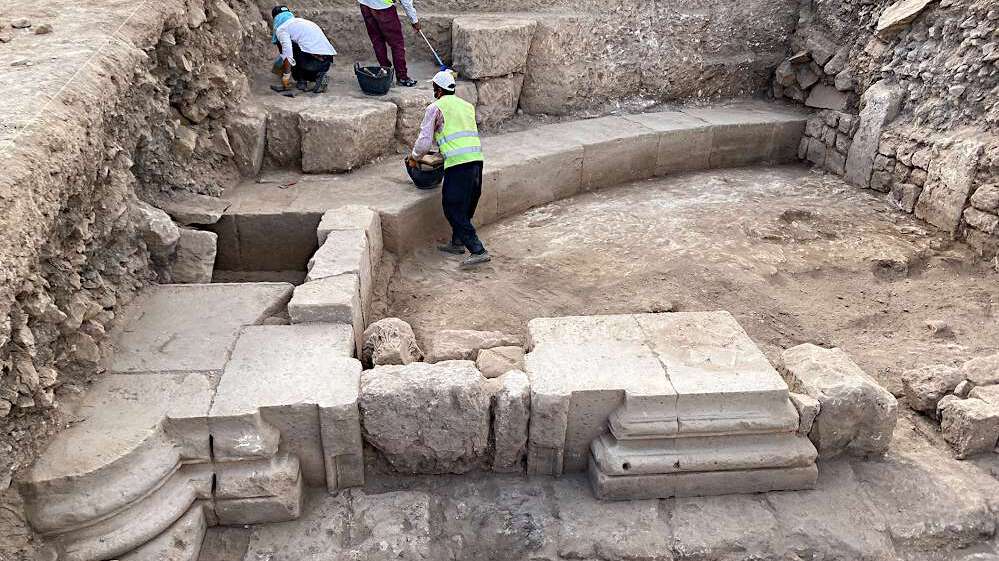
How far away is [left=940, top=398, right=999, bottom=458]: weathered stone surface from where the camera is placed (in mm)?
3854

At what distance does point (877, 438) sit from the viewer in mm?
3852

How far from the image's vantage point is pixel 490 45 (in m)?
7.35

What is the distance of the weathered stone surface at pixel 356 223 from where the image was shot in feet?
16.4

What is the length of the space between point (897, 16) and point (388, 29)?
497 centimetres

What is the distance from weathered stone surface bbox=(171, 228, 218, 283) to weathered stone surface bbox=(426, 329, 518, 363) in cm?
167

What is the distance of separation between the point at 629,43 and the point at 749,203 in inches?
94.3

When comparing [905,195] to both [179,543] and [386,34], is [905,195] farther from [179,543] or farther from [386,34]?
[179,543]

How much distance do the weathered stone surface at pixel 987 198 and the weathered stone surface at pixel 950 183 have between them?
0.41ft

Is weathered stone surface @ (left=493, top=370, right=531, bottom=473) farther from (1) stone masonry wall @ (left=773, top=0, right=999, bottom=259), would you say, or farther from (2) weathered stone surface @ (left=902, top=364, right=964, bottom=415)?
(1) stone masonry wall @ (left=773, top=0, right=999, bottom=259)

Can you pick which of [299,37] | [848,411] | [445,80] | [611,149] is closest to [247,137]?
[299,37]

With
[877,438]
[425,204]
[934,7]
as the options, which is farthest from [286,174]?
[934,7]

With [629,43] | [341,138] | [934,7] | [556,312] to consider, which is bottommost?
[556,312]

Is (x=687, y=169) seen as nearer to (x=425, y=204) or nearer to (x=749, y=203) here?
(x=749, y=203)

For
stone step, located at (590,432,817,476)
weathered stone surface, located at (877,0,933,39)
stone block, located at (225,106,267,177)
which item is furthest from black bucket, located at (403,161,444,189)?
weathered stone surface, located at (877,0,933,39)
